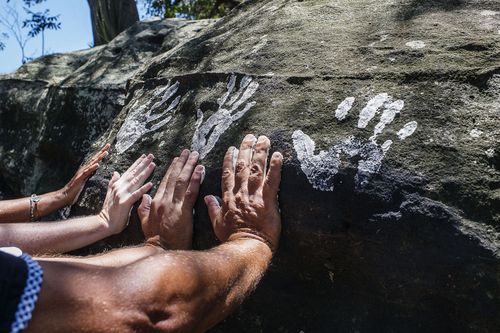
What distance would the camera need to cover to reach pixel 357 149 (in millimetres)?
1988

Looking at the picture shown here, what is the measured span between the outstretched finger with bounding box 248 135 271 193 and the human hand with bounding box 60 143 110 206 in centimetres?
97

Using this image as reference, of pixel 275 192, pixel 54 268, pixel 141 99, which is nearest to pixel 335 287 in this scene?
pixel 275 192

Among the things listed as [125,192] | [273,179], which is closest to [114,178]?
[125,192]

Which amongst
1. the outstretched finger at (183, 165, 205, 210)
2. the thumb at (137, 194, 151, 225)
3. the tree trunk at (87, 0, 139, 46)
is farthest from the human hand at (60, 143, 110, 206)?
the tree trunk at (87, 0, 139, 46)

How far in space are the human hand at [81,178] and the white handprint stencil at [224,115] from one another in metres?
0.59

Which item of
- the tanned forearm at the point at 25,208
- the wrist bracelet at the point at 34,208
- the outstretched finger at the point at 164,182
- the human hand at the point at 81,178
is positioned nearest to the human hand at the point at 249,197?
the outstretched finger at the point at 164,182

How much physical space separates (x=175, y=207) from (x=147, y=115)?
2.29 ft

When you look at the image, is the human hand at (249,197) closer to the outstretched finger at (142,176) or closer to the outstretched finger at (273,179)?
the outstretched finger at (273,179)

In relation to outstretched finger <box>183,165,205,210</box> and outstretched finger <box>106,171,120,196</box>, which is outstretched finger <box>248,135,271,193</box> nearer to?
outstretched finger <box>183,165,205,210</box>

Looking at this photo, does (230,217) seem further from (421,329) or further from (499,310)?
(499,310)

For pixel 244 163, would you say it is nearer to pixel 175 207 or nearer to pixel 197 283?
pixel 175 207

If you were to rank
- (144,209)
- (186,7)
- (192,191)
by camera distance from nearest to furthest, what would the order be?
(192,191) < (144,209) < (186,7)

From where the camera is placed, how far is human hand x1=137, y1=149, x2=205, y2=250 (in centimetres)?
227

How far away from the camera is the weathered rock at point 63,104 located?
383cm
